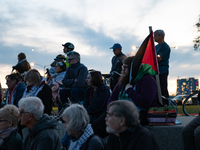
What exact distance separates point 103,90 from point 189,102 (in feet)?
14.7

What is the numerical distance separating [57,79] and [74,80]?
0.72m

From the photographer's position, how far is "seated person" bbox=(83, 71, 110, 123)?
16.4 ft

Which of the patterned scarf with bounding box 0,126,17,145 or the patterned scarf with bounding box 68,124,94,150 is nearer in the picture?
the patterned scarf with bounding box 68,124,94,150

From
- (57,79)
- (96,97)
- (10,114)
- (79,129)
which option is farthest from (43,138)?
(57,79)

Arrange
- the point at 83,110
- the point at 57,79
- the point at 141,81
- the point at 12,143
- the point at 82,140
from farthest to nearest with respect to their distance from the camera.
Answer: the point at 57,79
the point at 141,81
the point at 12,143
the point at 83,110
the point at 82,140

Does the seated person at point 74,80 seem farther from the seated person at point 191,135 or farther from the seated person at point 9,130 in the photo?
the seated person at point 191,135

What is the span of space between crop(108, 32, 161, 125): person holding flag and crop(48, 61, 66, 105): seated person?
8.42ft

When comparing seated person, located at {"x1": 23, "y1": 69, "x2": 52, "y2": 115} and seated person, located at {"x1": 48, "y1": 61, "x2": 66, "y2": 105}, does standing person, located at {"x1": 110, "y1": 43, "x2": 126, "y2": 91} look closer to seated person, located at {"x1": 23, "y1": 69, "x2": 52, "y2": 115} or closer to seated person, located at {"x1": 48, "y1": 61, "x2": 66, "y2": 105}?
seated person, located at {"x1": 48, "y1": 61, "x2": 66, "y2": 105}

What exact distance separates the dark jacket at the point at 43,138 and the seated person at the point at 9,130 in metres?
0.21

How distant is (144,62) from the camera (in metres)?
4.71

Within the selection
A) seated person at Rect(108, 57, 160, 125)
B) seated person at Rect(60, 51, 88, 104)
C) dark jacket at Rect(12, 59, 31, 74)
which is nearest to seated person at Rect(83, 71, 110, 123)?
seated person at Rect(108, 57, 160, 125)

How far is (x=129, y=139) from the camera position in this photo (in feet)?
9.84

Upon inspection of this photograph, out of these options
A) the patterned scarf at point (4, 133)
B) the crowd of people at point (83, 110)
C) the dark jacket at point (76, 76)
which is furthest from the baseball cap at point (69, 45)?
the patterned scarf at point (4, 133)

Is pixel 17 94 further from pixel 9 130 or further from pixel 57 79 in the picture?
pixel 9 130
